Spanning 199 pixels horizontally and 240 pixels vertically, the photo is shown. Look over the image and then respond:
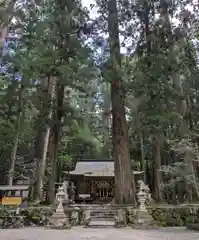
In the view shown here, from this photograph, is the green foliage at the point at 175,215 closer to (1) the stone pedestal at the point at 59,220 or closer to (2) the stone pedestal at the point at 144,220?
(2) the stone pedestal at the point at 144,220

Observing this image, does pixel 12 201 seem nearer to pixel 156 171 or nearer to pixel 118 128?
pixel 118 128

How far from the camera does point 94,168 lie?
696 inches

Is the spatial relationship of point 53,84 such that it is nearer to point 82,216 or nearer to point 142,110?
point 142,110

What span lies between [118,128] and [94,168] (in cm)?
795

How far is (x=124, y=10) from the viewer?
1015 cm

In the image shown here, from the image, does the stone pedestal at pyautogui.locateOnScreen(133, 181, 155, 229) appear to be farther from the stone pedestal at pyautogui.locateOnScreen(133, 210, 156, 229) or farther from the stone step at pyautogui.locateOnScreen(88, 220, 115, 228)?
the stone step at pyautogui.locateOnScreen(88, 220, 115, 228)

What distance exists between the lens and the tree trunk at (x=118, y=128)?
31.1 feet

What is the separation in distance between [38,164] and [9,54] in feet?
15.9

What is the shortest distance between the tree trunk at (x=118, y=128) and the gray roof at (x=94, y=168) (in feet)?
22.2

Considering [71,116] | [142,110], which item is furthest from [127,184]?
[71,116]

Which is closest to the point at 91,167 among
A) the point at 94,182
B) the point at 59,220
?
the point at 94,182

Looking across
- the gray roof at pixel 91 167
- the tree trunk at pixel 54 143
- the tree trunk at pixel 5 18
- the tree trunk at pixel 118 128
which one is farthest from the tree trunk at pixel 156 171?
the tree trunk at pixel 5 18

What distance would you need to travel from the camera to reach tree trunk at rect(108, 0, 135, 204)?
9492 mm

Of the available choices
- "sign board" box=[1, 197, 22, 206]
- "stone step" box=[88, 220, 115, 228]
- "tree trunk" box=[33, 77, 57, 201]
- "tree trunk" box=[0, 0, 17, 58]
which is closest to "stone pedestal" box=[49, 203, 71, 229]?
"stone step" box=[88, 220, 115, 228]
